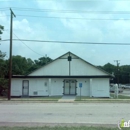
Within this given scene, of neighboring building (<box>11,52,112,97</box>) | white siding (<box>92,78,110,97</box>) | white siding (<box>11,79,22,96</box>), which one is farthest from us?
white siding (<box>11,79,22,96</box>)

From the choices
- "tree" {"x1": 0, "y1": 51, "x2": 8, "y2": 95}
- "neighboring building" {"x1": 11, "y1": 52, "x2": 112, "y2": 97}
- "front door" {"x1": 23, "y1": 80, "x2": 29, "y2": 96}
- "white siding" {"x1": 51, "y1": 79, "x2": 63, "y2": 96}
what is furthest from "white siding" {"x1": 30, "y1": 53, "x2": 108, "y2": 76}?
"tree" {"x1": 0, "y1": 51, "x2": 8, "y2": 95}

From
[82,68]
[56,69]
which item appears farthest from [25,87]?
[82,68]

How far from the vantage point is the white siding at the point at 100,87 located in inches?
1389

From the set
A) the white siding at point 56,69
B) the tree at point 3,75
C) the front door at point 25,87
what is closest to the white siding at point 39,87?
the front door at point 25,87

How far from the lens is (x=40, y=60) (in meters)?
90.1

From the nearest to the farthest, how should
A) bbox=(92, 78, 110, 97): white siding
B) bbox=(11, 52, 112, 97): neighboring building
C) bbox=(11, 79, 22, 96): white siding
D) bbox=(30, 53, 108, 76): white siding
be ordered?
bbox=(92, 78, 110, 97): white siding
bbox=(11, 52, 112, 97): neighboring building
bbox=(11, 79, 22, 96): white siding
bbox=(30, 53, 108, 76): white siding

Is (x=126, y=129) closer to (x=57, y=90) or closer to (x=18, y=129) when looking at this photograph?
(x=18, y=129)

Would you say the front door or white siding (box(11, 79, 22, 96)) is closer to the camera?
white siding (box(11, 79, 22, 96))

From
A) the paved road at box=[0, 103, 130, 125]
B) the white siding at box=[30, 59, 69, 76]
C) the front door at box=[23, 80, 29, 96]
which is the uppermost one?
the white siding at box=[30, 59, 69, 76]

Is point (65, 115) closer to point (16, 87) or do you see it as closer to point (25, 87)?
point (25, 87)

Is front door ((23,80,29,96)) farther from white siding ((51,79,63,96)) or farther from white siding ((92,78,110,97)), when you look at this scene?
white siding ((92,78,110,97))

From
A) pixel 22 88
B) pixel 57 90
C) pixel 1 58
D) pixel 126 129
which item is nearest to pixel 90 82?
pixel 57 90

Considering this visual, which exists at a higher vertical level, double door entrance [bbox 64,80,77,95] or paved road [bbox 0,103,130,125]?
double door entrance [bbox 64,80,77,95]

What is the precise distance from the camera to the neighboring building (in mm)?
35481
